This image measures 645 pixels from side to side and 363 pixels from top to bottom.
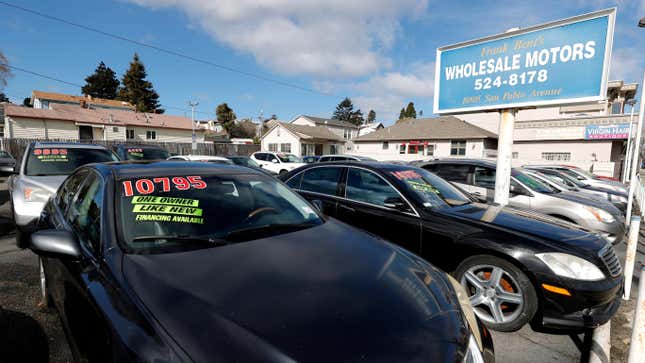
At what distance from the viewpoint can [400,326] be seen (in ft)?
4.54

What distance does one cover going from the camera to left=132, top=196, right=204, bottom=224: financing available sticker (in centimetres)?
202

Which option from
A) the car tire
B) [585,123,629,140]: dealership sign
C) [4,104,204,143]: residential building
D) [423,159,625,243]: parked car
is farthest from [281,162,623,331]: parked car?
[4,104,204,143]: residential building

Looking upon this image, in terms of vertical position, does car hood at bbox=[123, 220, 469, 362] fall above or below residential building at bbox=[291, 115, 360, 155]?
below

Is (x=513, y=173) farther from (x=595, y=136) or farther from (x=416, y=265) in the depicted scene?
(x=595, y=136)

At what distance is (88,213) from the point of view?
2236 mm

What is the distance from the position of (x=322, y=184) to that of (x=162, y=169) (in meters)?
2.36

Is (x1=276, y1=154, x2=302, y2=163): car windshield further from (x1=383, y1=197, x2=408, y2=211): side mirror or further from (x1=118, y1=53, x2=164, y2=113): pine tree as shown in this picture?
(x1=118, y1=53, x2=164, y2=113): pine tree

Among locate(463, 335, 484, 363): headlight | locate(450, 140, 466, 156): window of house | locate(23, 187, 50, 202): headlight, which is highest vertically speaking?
locate(450, 140, 466, 156): window of house

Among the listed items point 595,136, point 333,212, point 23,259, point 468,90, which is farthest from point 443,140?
point 23,259

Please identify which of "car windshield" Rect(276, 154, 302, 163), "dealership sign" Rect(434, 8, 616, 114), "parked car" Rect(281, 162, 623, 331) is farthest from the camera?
"car windshield" Rect(276, 154, 302, 163)

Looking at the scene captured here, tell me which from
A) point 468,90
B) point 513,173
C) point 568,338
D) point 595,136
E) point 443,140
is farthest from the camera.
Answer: point 443,140

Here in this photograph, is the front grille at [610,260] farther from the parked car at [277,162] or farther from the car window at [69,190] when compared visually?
the parked car at [277,162]

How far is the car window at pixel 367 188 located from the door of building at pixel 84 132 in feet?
125

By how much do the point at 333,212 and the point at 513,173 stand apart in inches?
181
